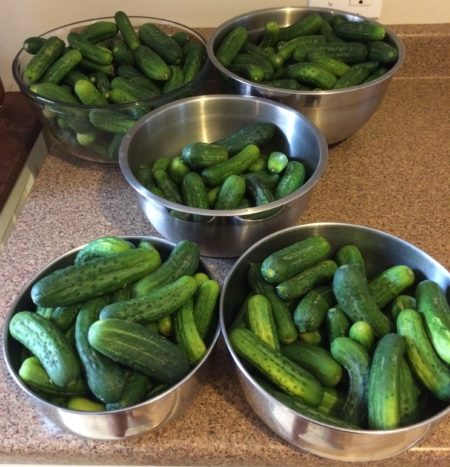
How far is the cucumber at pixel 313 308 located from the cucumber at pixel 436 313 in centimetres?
13

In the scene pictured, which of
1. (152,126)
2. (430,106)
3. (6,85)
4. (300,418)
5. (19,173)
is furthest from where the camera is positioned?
(6,85)

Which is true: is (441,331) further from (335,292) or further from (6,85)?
(6,85)

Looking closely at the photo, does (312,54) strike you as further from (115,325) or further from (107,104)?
(115,325)

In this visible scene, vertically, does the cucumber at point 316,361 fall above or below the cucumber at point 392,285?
below

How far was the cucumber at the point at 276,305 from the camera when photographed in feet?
2.43

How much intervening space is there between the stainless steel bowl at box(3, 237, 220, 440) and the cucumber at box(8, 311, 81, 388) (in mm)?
27

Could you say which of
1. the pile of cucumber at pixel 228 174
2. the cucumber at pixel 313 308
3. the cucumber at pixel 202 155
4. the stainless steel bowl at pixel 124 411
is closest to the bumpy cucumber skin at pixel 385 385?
the cucumber at pixel 313 308

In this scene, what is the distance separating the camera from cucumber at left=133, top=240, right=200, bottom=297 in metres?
0.76

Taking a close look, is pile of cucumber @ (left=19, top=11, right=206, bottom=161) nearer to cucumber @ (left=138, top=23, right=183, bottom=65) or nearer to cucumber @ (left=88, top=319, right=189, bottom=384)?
cucumber @ (left=138, top=23, right=183, bottom=65)

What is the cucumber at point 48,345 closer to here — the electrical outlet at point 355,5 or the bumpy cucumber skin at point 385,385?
the bumpy cucumber skin at point 385,385

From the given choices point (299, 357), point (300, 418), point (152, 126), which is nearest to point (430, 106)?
point (152, 126)

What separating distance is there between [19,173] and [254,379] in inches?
30.5

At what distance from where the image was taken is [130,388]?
67 centimetres

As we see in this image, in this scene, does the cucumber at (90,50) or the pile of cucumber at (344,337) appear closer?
the pile of cucumber at (344,337)
